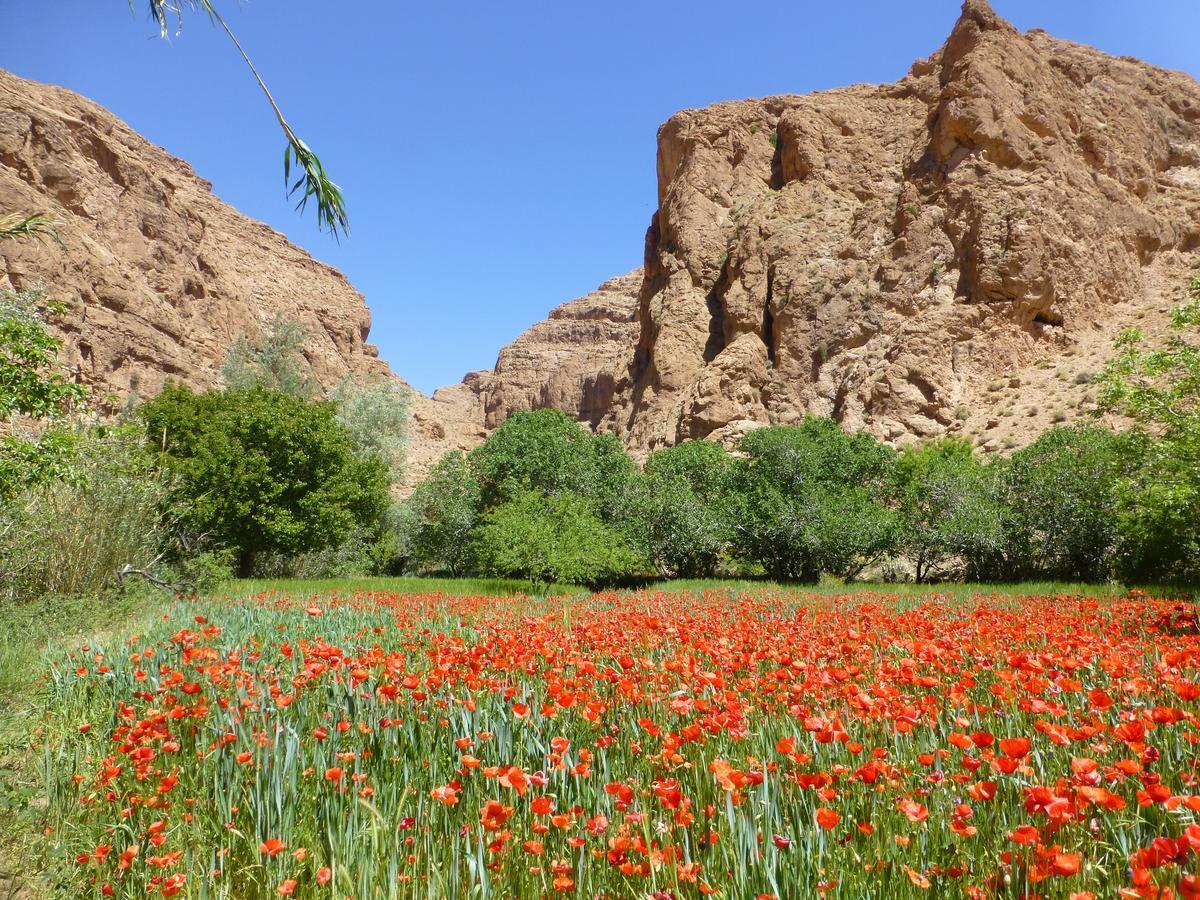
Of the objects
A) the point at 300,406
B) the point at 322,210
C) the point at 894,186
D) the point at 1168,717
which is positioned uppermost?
the point at 894,186

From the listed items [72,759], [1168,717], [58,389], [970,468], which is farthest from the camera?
[970,468]

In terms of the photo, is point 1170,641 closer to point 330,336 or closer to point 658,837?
point 658,837

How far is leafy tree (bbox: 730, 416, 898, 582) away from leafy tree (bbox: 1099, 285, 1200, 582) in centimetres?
877

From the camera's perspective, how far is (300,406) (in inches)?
1085

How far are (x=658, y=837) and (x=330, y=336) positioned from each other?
326 feet

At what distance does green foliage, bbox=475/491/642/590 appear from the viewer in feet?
67.2

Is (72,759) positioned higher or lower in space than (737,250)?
lower

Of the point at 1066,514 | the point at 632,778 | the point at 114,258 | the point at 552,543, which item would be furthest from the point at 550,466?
the point at 114,258

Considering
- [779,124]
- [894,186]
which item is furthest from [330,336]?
[894,186]

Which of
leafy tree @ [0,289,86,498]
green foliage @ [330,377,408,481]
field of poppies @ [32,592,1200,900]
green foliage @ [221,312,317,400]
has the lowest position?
field of poppies @ [32,592,1200,900]

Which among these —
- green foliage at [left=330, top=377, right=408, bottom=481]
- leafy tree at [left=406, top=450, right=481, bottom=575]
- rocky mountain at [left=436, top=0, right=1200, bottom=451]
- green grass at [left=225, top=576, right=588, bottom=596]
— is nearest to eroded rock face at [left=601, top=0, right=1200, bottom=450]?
rocky mountain at [left=436, top=0, right=1200, bottom=451]

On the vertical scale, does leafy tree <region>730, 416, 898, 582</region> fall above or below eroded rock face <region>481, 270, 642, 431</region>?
below

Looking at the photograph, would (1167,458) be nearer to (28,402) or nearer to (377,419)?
(28,402)

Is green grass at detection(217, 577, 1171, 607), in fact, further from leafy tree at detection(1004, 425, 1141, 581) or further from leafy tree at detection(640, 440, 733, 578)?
leafy tree at detection(640, 440, 733, 578)
